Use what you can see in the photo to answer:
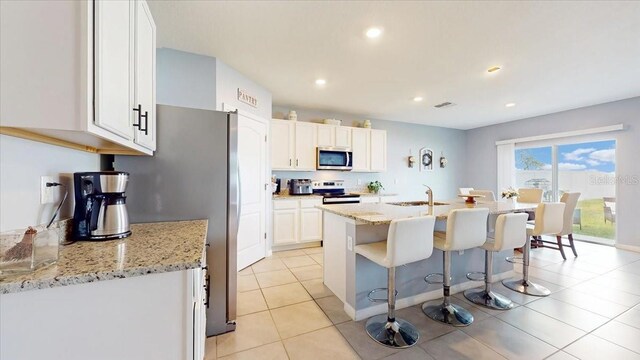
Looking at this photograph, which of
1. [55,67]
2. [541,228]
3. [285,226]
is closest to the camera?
[55,67]

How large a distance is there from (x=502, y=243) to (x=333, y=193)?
9.80ft

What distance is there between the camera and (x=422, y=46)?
2518 mm

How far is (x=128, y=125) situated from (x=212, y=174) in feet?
2.30

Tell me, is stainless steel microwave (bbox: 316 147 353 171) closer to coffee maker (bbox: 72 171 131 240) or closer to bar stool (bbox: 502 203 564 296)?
bar stool (bbox: 502 203 564 296)

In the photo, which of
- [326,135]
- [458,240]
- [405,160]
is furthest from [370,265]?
[405,160]

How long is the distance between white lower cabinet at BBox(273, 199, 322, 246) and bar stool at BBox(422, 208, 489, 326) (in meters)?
2.25

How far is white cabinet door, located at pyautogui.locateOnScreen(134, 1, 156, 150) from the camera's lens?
4.30 ft

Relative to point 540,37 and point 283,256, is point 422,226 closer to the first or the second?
point 540,37

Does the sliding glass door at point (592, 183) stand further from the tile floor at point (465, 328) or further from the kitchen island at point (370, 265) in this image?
the kitchen island at point (370, 265)

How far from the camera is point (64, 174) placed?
125 centimetres

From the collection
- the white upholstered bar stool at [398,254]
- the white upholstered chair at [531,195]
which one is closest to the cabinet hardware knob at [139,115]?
the white upholstered bar stool at [398,254]

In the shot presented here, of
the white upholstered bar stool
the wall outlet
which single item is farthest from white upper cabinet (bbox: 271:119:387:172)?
the wall outlet

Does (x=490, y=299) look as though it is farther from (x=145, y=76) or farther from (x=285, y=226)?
(x=145, y=76)

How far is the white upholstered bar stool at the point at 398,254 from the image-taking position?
5.59ft
